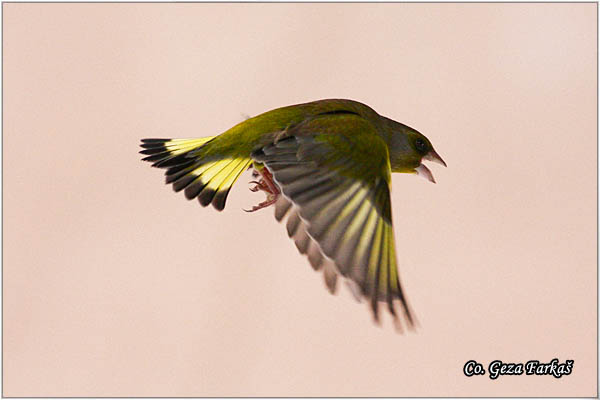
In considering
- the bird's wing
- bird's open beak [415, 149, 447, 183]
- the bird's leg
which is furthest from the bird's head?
the bird's leg

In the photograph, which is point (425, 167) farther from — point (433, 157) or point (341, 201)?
point (341, 201)

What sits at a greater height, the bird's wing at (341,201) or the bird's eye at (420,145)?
the bird's eye at (420,145)

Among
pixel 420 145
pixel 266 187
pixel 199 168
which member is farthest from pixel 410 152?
pixel 199 168

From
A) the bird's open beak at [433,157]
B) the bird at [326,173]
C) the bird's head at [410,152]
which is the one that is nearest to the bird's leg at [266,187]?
the bird at [326,173]

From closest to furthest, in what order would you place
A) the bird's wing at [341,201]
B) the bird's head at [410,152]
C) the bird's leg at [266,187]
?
1. the bird's wing at [341,201]
2. the bird's leg at [266,187]
3. the bird's head at [410,152]

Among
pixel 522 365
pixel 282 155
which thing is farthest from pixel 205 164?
pixel 522 365

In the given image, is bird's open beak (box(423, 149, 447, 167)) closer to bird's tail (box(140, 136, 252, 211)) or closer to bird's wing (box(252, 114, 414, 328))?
bird's wing (box(252, 114, 414, 328))

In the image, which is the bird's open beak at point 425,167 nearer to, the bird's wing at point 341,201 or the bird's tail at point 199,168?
the bird's wing at point 341,201

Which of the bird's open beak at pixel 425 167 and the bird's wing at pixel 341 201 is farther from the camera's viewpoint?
the bird's open beak at pixel 425 167
